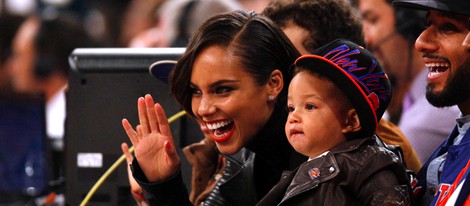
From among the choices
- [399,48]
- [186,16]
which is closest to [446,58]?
[399,48]

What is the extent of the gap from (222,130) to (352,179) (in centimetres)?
59

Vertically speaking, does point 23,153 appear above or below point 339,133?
below

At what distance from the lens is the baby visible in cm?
219

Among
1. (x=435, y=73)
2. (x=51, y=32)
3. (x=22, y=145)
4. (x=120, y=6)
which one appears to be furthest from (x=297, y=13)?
(x=120, y=6)

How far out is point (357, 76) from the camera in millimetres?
2256

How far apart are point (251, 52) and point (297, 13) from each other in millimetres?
465

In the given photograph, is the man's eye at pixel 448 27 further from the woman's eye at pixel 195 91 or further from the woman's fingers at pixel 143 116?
the woman's fingers at pixel 143 116

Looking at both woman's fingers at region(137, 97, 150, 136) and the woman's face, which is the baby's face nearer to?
the woman's face

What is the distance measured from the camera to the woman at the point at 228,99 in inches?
104

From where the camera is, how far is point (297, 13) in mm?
3072

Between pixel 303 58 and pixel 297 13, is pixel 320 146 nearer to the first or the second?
pixel 303 58

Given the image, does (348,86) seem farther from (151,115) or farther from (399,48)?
(399,48)

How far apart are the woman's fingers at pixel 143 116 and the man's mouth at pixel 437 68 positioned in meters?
0.75

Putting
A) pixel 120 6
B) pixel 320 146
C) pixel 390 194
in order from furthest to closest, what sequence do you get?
pixel 120 6 < pixel 320 146 < pixel 390 194
